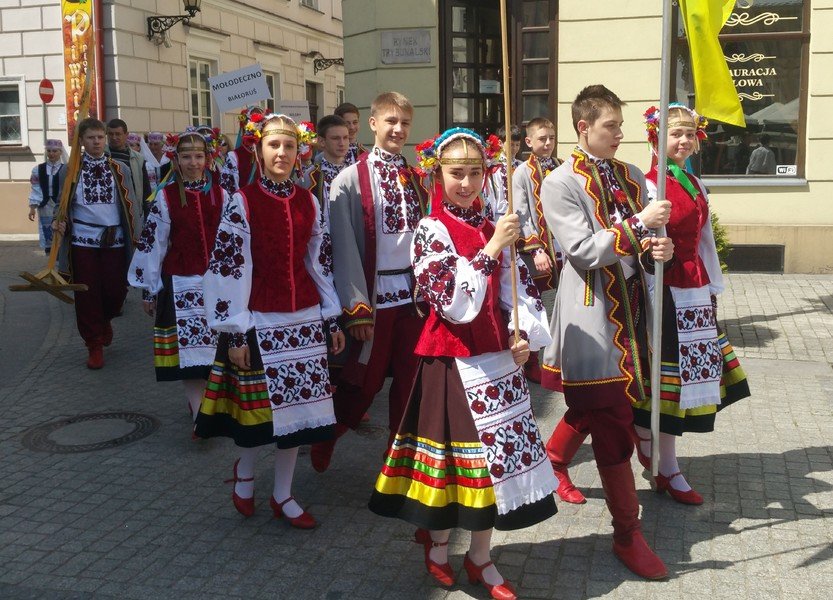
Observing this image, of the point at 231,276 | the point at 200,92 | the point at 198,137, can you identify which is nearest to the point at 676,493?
the point at 231,276

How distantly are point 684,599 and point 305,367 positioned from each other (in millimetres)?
1973

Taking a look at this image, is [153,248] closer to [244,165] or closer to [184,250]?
[184,250]

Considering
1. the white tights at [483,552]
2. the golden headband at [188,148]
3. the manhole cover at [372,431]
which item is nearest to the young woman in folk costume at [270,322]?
the white tights at [483,552]

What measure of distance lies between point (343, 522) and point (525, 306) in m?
1.52

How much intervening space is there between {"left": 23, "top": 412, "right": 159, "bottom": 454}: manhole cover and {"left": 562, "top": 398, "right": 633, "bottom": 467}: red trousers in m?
3.16

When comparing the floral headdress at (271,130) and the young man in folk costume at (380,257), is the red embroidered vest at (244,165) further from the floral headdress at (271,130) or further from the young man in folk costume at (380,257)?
the floral headdress at (271,130)

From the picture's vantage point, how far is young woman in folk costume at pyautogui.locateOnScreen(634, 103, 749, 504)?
4492mm

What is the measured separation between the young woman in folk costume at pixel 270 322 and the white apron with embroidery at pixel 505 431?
108cm

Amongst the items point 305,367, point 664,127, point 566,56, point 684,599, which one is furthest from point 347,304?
point 566,56

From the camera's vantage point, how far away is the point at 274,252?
444cm

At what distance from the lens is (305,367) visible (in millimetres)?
4504

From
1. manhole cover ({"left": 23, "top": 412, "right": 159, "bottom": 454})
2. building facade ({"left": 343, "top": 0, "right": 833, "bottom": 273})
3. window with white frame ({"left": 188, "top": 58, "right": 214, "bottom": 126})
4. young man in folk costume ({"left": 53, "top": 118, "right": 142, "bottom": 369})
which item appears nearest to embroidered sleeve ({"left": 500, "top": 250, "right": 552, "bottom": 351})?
manhole cover ({"left": 23, "top": 412, "right": 159, "bottom": 454})

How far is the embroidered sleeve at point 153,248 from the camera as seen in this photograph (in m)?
5.95

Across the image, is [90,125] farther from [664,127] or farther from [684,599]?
[684,599]
